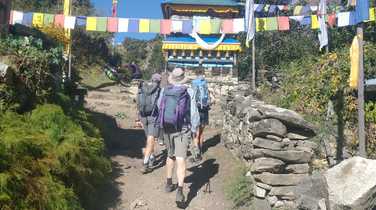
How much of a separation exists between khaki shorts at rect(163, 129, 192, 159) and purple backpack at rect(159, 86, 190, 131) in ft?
0.36

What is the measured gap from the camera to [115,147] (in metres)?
11.1

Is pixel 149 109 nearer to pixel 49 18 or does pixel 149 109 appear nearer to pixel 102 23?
pixel 102 23

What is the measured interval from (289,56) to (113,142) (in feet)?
38.4

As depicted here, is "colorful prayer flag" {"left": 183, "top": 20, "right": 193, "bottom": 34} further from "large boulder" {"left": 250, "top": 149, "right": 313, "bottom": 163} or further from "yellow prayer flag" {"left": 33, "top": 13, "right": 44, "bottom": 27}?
"large boulder" {"left": 250, "top": 149, "right": 313, "bottom": 163}

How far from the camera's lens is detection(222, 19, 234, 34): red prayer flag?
1769cm

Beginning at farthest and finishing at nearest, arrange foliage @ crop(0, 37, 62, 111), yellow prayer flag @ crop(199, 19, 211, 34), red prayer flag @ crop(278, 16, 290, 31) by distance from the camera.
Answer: yellow prayer flag @ crop(199, 19, 211, 34)
red prayer flag @ crop(278, 16, 290, 31)
foliage @ crop(0, 37, 62, 111)

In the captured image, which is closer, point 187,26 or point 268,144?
point 268,144

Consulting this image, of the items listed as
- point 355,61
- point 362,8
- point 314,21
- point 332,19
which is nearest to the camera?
point 355,61

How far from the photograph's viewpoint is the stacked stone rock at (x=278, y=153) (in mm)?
6992

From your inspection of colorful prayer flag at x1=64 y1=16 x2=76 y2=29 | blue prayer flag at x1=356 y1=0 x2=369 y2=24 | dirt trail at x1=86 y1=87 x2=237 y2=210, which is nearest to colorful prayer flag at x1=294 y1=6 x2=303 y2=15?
dirt trail at x1=86 y1=87 x2=237 y2=210

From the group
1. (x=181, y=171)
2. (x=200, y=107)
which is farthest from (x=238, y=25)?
(x=181, y=171)

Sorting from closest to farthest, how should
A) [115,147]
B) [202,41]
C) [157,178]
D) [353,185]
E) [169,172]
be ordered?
[353,185] → [169,172] → [157,178] → [115,147] → [202,41]

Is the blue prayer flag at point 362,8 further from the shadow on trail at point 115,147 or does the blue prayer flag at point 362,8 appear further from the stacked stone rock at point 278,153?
the shadow on trail at point 115,147

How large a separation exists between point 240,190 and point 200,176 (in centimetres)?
136
